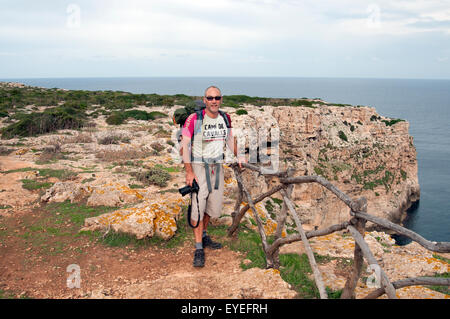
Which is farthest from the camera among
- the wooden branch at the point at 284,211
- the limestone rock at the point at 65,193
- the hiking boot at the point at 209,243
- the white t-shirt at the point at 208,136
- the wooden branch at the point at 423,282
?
the limestone rock at the point at 65,193

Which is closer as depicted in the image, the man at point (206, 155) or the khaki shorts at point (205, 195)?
the man at point (206, 155)

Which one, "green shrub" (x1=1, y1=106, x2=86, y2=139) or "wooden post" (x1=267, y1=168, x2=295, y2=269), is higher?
"green shrub" (x1=1, y1=106, x2=86, y2=139)

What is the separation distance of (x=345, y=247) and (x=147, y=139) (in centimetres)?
1312

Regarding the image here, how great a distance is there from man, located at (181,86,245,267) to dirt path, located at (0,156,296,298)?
19.6 inches

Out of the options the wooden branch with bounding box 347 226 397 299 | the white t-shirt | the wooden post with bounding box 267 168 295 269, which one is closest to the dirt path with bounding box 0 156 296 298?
the wooden post with bounding box 267 168 295 269

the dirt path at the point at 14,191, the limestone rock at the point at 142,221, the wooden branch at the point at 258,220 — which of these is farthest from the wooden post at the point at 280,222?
the dirt path at the point at 14,191

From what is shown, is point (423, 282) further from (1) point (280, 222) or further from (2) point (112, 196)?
(2) point (112, 196)

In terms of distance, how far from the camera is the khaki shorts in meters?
4.52

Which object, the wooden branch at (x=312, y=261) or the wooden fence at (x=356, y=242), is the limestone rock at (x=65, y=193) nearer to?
the wooden fence at (x=356, y=242)

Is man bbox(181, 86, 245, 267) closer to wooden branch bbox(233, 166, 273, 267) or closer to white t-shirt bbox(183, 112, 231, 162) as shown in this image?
white t-shirt bbox(183, 112, 231, 162)

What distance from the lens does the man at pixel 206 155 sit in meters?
4.30
